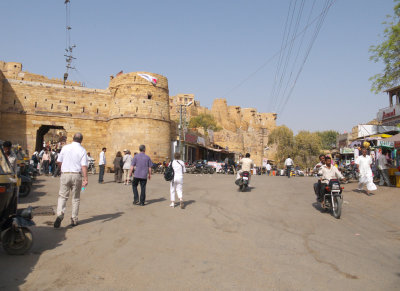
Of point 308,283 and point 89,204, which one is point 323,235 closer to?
point 308,283

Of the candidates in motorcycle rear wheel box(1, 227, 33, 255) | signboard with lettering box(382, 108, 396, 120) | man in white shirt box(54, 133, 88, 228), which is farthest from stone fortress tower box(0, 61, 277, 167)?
motorcycle rear wheel box(1, 227, 33, 255)

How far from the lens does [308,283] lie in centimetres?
362

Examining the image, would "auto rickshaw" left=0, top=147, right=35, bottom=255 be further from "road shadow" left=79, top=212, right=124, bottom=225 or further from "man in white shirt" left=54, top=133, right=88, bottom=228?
"road shadow" left=79, top=212, right=124, bottom=225

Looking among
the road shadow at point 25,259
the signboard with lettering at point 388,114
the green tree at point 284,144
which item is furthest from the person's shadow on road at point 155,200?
the green tree at point 284,144

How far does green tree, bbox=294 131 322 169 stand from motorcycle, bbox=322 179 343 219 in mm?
46085

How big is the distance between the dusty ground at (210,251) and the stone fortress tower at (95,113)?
2040 centimetres

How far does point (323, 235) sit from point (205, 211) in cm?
316

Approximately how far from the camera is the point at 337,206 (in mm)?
7859

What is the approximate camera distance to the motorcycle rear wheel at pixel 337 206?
7.78m

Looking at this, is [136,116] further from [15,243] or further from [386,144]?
[15,243]

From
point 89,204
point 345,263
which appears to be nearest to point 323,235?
point 345,263

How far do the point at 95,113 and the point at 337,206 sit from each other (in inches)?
1028

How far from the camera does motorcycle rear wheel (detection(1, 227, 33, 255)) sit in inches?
171

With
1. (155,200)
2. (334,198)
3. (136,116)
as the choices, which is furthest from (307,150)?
(334,198)
